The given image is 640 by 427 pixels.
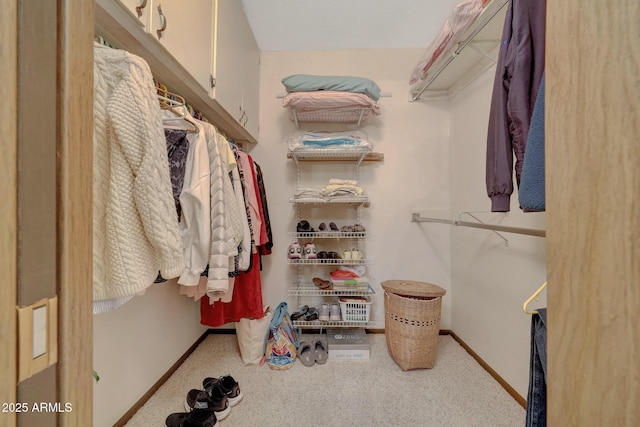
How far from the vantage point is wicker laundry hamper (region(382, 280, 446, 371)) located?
138 cm

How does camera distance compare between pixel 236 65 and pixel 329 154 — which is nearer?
pixel 236 65

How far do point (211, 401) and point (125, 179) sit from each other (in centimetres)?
111

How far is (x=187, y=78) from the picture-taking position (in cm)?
102

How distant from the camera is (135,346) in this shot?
3.71 ft

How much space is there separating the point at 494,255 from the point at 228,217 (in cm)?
157

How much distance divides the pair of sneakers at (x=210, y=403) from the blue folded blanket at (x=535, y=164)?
1484 mm

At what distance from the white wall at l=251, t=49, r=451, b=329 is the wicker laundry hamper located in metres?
0.42

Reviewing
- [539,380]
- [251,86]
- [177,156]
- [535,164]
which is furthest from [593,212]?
[251,86]

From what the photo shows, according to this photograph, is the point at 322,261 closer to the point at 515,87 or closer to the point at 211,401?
the point at 211,401

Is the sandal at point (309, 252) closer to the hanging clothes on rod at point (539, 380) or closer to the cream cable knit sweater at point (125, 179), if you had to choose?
the cream cable knit sweater at point (125, 179)

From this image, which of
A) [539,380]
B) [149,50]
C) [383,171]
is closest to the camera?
[539,380]

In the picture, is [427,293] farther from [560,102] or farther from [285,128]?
[285,128]

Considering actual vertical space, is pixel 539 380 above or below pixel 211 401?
above
